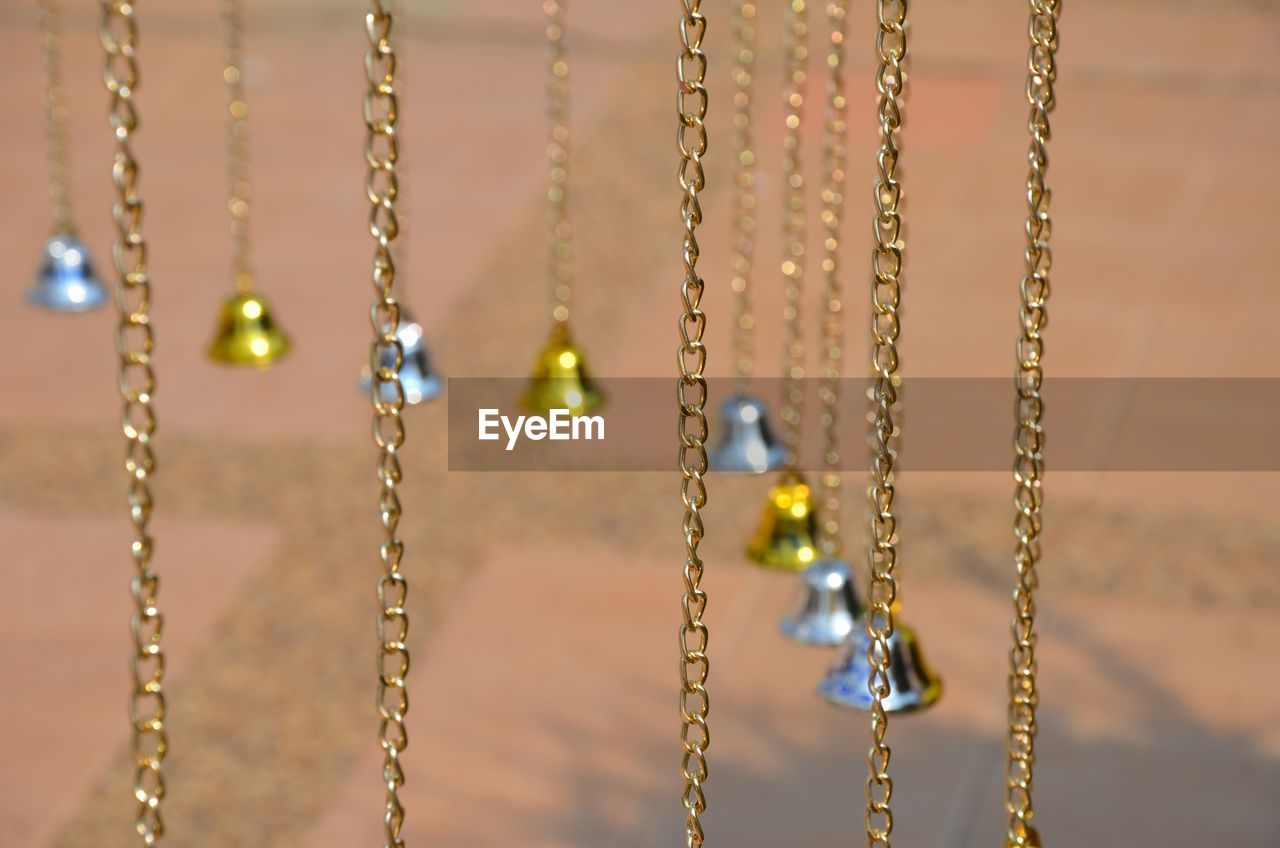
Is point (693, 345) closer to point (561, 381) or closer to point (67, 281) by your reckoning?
point (561, 381)

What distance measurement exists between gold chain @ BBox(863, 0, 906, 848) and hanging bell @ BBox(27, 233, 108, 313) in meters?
2.77

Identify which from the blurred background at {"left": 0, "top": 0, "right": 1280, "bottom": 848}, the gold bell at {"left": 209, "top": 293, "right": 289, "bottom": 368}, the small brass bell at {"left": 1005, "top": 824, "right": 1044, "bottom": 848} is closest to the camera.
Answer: the small brass bell at {"left": 1005, "top": 824, "right": 1044, "bottom": 848}

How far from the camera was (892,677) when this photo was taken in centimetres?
343

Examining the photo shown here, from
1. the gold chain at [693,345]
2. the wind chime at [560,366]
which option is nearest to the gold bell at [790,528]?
the wind chime at [560,366]

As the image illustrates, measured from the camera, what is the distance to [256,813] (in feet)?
19.0

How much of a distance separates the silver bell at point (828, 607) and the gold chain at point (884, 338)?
0.91 m

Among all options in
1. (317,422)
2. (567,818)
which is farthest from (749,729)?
(317,422)

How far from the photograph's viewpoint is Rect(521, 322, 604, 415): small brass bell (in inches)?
169

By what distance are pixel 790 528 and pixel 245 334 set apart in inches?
53.4

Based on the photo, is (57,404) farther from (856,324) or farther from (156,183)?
(856,324)

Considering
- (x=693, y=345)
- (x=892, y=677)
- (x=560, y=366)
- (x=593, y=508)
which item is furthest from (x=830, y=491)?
(x=593, y=508)

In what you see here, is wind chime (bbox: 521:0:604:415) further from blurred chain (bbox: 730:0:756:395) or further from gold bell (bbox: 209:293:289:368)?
gold bell (bbox: 209:293:289:368)

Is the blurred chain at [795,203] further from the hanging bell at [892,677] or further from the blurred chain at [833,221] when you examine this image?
the hanging bell at [892,677]

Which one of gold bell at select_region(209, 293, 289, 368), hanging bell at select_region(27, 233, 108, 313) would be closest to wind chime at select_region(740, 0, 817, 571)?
gold bell at select_region(209, 293, 289, 368)
